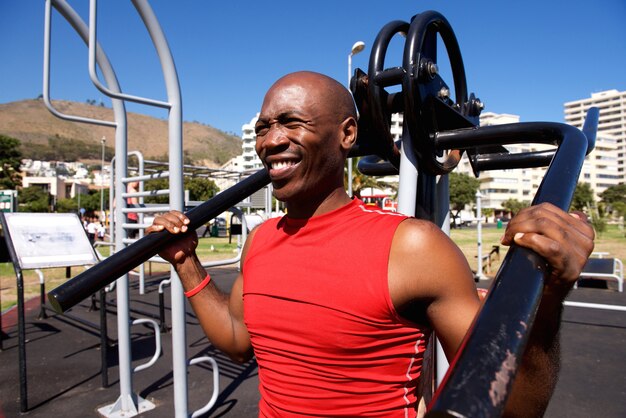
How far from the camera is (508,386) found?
0.39 meters

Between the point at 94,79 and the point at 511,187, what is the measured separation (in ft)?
252

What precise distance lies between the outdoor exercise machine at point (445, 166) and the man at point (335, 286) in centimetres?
12

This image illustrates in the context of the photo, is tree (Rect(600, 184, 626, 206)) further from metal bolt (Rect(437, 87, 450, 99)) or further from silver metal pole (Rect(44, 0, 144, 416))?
metal bolt (Rect(437, 87, 450, 99))

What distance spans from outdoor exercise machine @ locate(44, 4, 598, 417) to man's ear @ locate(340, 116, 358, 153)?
0.22 ft

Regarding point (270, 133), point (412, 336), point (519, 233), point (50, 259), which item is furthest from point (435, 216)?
point (50, 259)

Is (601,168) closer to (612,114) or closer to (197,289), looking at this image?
(612,114)

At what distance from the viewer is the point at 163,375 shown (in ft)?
13.7

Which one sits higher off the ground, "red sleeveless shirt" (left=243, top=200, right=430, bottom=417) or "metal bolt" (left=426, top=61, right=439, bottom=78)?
"metal bolt" (left=426, top=61, right=439, bottom=78)

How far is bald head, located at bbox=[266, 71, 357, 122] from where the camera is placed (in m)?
1.13

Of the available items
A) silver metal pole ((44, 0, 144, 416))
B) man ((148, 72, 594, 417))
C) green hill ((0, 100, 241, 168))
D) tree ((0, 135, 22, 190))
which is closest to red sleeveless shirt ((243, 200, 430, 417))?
man ((148, 72, 594, 417))

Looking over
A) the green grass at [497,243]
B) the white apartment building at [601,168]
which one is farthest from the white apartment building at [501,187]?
the green grass at [497,243]

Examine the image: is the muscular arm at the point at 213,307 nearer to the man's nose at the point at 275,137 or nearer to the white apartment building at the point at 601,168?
the man's nose at the point at 275,137

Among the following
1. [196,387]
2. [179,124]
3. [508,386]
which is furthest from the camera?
[196,387]

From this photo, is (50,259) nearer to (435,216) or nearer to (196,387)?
(196,387)
